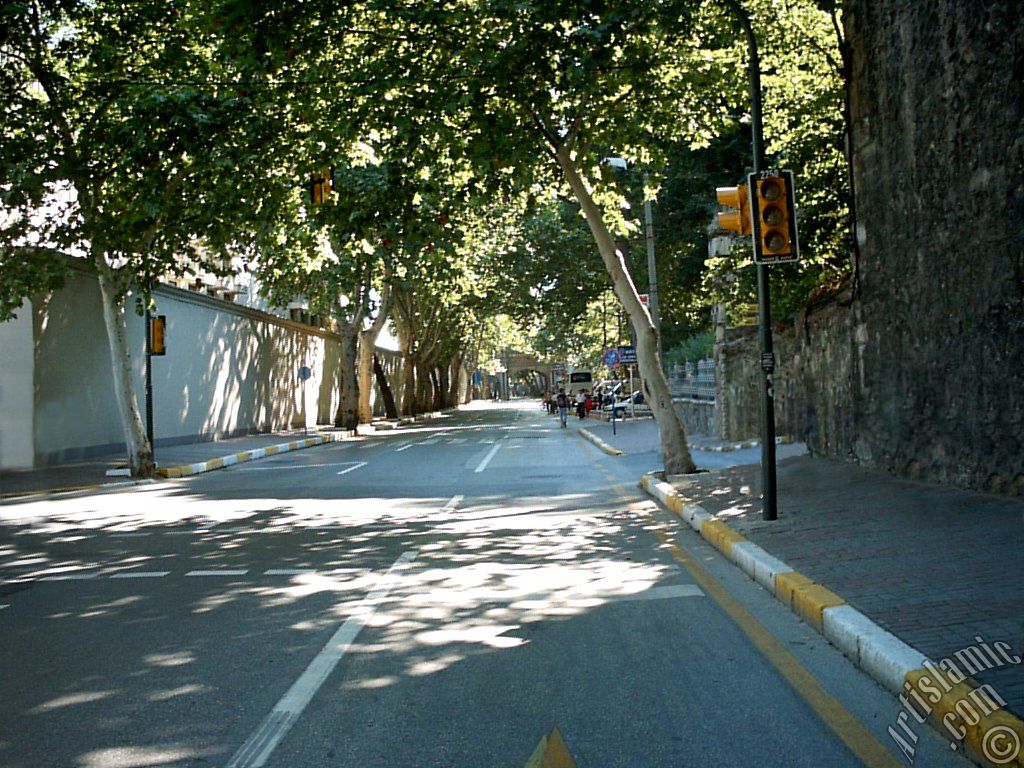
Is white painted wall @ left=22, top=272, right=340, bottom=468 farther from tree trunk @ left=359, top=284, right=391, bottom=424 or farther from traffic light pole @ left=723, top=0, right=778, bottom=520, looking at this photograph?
traffic light pole @ left=723, top=0, right=778, bottom=520

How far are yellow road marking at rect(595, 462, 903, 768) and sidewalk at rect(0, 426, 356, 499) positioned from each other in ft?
44.5

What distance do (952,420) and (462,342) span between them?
6395 cm

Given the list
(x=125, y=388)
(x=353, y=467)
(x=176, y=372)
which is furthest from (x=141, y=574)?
(x=176, y=372)

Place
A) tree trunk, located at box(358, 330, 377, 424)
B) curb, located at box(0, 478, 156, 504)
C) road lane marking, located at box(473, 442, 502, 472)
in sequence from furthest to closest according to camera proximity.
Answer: tree trunk, located at box(358, 330, 377, 424) → road lane marking, located at box(473, 442, 502, 472) → curb, located at box(0, 478, 156, 504)

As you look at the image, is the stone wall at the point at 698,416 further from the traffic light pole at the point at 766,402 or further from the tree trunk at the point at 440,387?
the tree trunk at the point at 440,387

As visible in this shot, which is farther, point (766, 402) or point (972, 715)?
point (766, 402)

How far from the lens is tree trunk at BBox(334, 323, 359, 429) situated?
3981 cm

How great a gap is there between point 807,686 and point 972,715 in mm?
1004

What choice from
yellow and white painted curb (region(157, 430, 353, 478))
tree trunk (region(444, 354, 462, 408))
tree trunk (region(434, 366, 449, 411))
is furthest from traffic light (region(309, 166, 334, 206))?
tree trunk (region(444, 354, 462, 408))

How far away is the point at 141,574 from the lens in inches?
338

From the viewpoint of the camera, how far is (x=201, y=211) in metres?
19.4

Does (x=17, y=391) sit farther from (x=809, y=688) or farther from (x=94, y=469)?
(x=809, y=688)

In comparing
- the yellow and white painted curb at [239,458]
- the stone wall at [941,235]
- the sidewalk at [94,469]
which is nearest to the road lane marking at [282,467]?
the yellow and white painted curb at [239,458]

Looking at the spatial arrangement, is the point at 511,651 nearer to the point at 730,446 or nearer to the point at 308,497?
the point at 308,497
